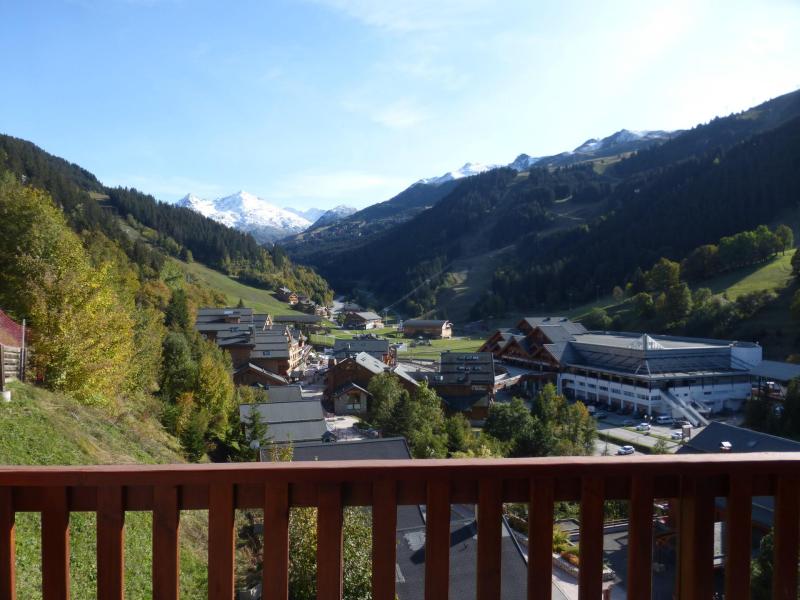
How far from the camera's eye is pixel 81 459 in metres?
9.14

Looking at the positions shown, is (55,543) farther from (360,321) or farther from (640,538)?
(360,321)

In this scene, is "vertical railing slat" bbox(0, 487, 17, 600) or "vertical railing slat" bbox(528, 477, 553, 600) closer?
"vertical railing slat" bbox(0, 487, 17, 600)

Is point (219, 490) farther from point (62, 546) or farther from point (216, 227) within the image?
point (216, 227)

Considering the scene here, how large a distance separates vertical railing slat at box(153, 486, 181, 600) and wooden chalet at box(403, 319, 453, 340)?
77475 millimetres

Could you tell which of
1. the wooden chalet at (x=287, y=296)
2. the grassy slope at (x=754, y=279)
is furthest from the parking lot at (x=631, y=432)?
the wooden chalet at (x=287, y=296)

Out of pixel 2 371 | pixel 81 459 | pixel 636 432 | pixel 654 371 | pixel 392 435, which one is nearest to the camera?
pixel 81 459

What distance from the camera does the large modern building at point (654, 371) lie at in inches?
1455

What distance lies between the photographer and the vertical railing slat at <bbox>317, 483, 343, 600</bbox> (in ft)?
5.77

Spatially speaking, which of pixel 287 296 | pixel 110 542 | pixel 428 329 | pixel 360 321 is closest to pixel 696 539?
pixel 110 542

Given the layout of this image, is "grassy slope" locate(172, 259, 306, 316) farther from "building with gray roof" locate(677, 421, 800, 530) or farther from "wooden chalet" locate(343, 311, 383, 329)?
"building with gray roof" locate(677, 421, 800, 530)

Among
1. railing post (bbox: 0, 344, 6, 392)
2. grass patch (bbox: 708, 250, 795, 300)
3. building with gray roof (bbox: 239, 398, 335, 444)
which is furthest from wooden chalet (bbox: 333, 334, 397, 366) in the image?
grass patch (bbox: 708, 250, 795, 300)

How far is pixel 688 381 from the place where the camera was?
37.8 metres

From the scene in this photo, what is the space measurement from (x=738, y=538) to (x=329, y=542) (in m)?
1.59

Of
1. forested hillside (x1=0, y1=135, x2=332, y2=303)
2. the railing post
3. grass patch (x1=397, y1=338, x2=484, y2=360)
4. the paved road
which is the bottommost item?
the paved road
